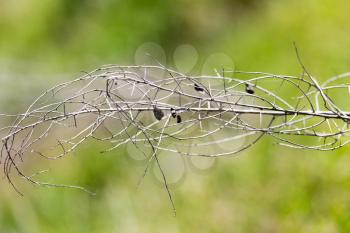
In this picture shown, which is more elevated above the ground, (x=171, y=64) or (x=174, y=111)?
(x=171, y=64)

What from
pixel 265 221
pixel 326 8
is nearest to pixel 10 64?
pixel 326 8

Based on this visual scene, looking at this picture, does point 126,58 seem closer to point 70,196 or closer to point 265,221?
point 70,196

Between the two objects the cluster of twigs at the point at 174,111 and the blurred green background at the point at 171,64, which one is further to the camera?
the blurred green background at the point at 171,64

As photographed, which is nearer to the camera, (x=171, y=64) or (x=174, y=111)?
(x=174, y=111)

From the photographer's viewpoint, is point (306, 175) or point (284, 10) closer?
point (306, 175)

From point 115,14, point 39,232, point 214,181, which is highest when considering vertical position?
point 115,14

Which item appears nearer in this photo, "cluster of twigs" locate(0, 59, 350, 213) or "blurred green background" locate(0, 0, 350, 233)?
"cluster of twigs" locate(0, 59, 350, 213)

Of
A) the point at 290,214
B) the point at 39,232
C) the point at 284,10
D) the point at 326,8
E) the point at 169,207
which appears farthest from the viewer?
the point at 284,10

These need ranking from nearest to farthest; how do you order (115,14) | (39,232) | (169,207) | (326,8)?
(169,207) < (39,232) < (326,8) < (115,14)
